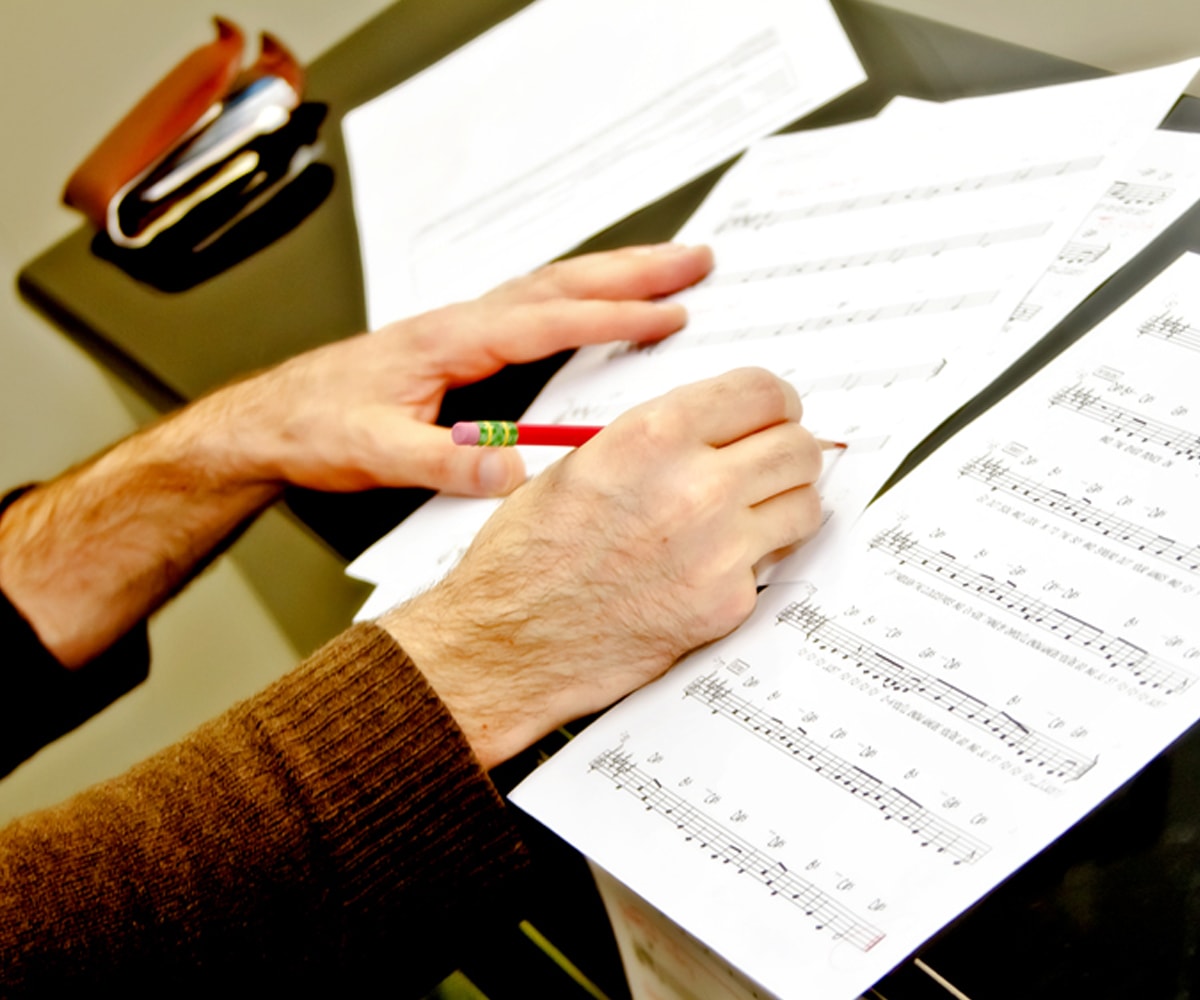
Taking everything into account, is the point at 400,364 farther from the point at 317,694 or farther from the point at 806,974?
the point at 806,974

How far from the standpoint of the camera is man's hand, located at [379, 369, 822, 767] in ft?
2.01

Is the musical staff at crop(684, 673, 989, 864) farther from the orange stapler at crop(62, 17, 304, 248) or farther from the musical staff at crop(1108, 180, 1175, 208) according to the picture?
the orange stapler at crop(62, 17, 304, 248)

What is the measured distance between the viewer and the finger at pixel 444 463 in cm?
76

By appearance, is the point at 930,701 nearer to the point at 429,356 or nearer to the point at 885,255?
the point at 885,255

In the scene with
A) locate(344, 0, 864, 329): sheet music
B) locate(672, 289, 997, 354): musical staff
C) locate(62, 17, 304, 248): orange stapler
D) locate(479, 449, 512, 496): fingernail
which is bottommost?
locate(672, 289, 997, 354): musical staff

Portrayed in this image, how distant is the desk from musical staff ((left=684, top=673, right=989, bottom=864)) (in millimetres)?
36

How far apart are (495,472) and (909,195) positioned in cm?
34

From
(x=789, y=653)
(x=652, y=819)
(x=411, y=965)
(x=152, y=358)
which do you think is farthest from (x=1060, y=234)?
(x=152, y=358)

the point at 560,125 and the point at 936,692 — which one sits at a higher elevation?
the point at 560,125

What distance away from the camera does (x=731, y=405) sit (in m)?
0.63

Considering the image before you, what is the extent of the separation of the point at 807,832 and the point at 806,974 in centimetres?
6

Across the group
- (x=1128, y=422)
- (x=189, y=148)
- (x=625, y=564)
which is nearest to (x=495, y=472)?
(x=625, y=564)

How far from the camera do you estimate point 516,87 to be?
3.62ft

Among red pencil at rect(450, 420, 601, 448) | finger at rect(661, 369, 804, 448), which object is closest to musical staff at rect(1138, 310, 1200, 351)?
finger at rect(661, 369, 804, 448)
